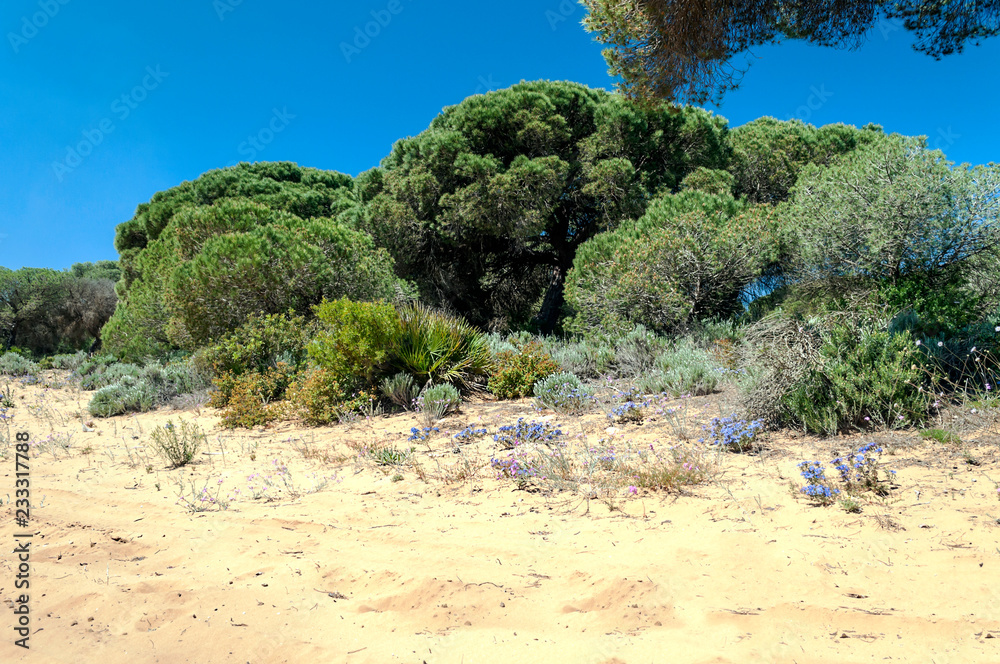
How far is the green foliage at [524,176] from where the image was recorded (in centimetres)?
1504

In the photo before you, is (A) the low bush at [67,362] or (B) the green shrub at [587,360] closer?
(B) the green shrub at [587,360]

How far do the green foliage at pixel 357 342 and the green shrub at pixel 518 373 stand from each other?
1599mm

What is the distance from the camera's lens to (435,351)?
7.81 metres

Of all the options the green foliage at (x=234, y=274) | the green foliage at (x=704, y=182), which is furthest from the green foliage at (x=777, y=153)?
the green foliage at (x=234, y=274)

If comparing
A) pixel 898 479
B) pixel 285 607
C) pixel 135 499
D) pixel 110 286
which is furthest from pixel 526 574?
pixel 110 286

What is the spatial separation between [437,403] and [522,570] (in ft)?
12.6

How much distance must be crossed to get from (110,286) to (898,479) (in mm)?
30688

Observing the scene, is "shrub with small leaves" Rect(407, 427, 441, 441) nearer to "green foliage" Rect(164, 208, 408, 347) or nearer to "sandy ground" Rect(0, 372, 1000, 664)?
"sandy ground" Rect(0, 372, 1000, 664)

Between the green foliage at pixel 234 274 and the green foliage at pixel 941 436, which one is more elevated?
the green foliage at pixel 234 274

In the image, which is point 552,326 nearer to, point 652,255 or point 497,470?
point 652,255

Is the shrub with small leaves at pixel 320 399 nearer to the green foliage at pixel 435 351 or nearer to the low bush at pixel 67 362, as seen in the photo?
the green foliage at pixel 435 351

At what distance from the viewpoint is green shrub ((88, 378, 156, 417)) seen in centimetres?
877

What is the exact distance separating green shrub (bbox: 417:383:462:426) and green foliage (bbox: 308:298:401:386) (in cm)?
99

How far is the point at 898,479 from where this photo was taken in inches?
138
